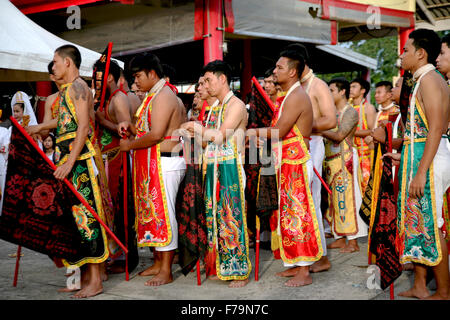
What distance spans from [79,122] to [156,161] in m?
0.74

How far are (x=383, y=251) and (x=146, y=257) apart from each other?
279 cm

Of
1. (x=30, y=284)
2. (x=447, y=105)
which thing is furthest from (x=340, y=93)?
(x=30, y=284)

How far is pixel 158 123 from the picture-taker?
4137 mm

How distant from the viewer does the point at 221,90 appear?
416cm

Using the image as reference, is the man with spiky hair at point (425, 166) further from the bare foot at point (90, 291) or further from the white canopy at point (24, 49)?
the white canopy at point (24, 49)

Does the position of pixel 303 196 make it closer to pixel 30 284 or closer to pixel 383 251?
pixel 383 251

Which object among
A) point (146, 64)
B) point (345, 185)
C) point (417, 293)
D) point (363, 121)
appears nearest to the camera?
point (417, 293)

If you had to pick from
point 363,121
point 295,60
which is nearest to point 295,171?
point 295,60

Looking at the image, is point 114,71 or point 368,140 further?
point 368,140

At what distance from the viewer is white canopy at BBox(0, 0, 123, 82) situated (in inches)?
218

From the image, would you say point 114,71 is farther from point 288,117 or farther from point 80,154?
point 288,117

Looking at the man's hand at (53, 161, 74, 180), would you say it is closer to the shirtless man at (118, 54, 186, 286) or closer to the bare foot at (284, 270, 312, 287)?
the shirtless man at (118, 54, 186, 286)

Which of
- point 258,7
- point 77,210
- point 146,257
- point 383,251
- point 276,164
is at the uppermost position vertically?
point 258,7

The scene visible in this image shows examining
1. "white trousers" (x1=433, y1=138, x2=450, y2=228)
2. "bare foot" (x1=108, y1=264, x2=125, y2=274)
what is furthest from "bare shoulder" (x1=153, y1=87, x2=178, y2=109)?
"white trousers" (x1=433, y1=138, x2=450, y2=228)
